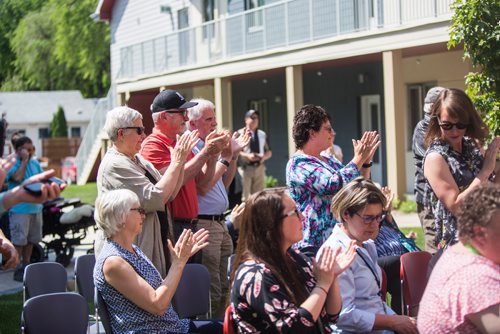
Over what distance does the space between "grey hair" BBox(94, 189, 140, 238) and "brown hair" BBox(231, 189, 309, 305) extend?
102 cm

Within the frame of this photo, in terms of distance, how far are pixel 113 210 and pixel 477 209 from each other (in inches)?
93.2

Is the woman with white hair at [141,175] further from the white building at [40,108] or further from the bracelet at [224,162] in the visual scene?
the white building at [40,108]

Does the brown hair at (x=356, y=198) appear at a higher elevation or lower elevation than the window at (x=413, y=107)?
lower

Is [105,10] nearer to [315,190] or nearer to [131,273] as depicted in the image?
[315,190]

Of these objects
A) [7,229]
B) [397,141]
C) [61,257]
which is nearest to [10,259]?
[7,229]

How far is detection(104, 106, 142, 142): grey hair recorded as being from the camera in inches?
231

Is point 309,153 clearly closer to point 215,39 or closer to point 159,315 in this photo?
point 159,315

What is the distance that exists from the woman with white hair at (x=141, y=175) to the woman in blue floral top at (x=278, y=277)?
156 cm

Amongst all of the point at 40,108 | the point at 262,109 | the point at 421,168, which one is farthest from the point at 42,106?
the point at 421,168

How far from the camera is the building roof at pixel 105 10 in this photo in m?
33.0

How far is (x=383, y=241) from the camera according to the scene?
662 cm

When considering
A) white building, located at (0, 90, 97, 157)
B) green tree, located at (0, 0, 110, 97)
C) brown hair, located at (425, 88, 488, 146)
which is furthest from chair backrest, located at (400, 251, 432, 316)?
white building, located at (0, 90, 97, 157)

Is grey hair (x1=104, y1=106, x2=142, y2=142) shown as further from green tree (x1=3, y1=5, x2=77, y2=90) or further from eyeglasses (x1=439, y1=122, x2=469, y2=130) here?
green tree (x1=3, y1=5, x2=77, y2=90)

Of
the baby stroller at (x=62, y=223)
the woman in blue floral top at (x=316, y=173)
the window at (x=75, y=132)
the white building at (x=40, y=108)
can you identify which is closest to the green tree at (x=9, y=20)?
the white building at (x=40, y=108)
